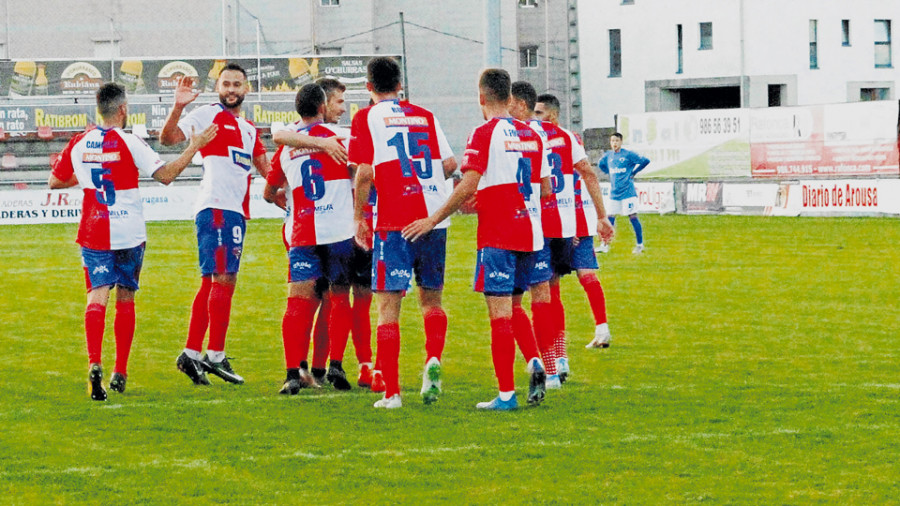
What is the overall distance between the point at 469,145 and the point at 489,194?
0.34 metres

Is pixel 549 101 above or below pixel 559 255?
above

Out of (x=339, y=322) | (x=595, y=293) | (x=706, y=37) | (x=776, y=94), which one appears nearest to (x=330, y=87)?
(x=339, y=322)

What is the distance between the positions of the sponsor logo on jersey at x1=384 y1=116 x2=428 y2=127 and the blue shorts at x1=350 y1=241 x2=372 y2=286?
3.94 ft

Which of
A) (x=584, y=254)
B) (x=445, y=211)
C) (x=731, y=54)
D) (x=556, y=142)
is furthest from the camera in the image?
(x=731, y=54)

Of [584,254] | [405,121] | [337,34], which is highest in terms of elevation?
[337,34]

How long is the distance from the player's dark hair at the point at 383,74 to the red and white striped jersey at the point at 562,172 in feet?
5.82

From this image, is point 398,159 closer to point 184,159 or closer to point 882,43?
point 184,159

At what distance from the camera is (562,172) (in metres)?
10.8

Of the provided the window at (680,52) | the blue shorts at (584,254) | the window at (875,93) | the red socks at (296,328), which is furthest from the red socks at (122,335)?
the window at (875,93)

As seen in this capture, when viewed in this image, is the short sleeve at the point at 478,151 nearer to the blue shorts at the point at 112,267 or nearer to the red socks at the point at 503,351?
the red socks at the point at 503,351

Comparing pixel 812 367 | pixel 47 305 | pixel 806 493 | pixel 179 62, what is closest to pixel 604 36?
pixel 179 62

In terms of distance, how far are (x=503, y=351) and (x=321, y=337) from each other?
1.79 m

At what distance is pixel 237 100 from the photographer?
10195 millimetres

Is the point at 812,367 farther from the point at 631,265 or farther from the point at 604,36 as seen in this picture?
the point at 604,36
